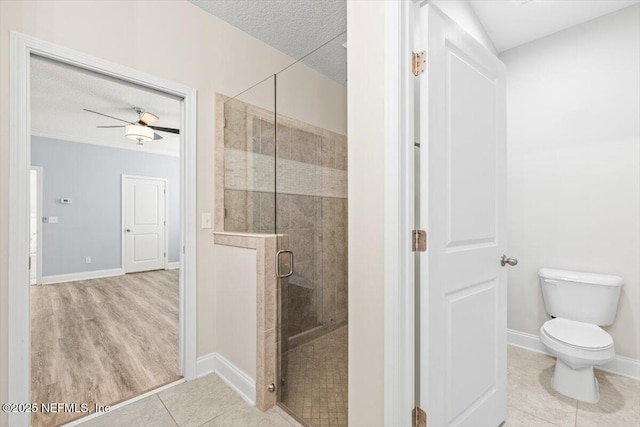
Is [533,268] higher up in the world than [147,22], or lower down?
lower down

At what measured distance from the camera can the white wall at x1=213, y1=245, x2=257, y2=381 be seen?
1.85 meters

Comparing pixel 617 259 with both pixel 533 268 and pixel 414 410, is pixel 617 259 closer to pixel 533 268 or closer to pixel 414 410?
pixel 533 268

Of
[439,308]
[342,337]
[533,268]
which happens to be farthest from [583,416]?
[342,337]

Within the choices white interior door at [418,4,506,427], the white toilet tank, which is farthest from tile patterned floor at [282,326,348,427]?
the white toilet tank

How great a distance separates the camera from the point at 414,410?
120 cm

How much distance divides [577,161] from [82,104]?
542 centimetres

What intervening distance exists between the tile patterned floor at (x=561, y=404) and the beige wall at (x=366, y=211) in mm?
1024

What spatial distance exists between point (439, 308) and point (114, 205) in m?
6.42

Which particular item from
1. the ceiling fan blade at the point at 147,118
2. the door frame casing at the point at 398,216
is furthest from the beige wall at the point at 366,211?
the ceiling fan blade at the point at 147,118

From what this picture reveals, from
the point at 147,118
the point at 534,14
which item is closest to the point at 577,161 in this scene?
the point at 534,14

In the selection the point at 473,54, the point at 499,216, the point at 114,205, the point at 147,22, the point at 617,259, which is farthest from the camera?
the point at 114,205

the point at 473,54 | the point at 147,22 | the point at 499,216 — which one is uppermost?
the point at 147,22

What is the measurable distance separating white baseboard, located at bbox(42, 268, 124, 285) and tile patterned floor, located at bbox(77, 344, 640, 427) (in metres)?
4.67

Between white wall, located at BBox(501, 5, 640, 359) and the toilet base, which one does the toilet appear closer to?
the toilet base
